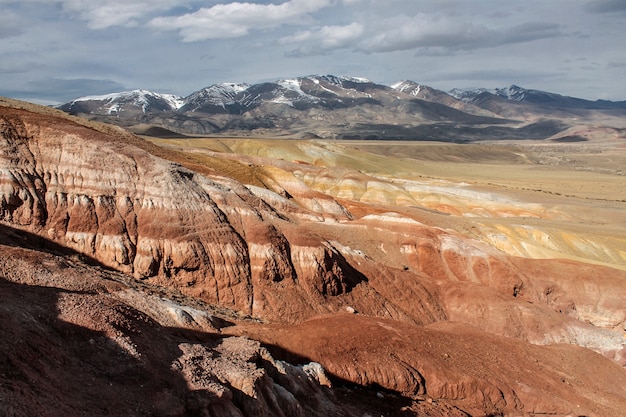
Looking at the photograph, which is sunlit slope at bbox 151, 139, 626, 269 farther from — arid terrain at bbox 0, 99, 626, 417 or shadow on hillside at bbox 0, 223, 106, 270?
shadow on hillside at bbox 0, 223, 106, 270

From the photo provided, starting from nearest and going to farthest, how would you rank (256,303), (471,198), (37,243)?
(37,243)
(256,303)
(471,198)

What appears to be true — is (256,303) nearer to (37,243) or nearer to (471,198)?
(37,243)

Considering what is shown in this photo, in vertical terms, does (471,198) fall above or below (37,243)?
below

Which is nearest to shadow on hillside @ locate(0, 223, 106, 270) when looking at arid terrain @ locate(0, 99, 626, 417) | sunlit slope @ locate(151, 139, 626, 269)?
arid terrain @ locate(0, 99, 626, 417)

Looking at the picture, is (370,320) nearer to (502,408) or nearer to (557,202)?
(502,408)

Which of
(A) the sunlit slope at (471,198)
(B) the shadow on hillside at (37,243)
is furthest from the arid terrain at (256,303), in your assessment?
(A) the sunlit slope at (471,198)

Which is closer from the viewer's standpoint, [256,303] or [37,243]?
[37,243]

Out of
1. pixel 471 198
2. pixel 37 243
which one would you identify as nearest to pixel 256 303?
pixel 37 243

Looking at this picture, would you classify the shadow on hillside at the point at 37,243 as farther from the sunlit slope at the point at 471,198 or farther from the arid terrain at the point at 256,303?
the sunlit slope at the point at 471,198
